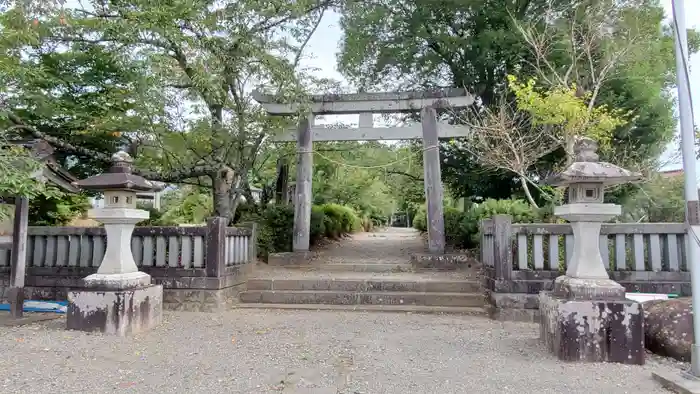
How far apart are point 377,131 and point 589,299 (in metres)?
6.55

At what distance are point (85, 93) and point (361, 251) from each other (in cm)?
738

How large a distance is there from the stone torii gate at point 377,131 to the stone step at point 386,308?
2.79 m

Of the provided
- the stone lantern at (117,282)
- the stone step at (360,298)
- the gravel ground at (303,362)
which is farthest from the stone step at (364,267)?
the stone lantern at (117,282)

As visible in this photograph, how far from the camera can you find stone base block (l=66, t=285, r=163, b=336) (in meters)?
5.23

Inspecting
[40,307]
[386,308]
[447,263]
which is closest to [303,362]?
[386,308]

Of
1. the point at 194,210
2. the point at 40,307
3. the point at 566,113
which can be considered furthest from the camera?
the point at 194,210

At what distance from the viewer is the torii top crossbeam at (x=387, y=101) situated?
10011 mm

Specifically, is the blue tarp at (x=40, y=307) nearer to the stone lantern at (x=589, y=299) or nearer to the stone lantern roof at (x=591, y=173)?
the stone lantern at (x=589, y=299)

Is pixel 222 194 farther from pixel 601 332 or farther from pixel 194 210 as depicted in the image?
pixel 601 332

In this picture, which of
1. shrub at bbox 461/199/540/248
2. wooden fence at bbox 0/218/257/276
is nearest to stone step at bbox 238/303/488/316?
wooden fence at bbox 0/218/257/276

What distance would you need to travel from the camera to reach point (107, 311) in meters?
5.23

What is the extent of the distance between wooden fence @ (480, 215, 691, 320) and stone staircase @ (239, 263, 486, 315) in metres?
0.76

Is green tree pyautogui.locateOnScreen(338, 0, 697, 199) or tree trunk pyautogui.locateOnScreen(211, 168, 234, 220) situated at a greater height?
green tree pyautogui.locateOnScreen(338, 0, 697, 199)

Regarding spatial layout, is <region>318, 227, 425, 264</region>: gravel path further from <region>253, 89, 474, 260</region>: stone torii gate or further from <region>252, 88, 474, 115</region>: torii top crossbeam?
<region>252, 88, 474, 115</region>: torii top crossbeam
